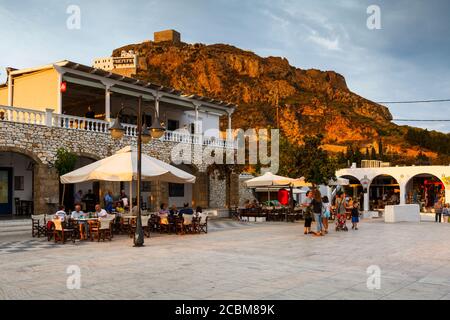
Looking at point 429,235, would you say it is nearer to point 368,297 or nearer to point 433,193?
point 368,297

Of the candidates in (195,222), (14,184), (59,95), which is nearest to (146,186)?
(14,184)

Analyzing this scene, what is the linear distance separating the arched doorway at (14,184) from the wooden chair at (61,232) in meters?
8.10

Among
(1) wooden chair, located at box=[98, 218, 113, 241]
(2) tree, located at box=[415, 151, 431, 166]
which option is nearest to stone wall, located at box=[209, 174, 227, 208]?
(1) wooden chair, located at box=[98, 218, 113, 241]

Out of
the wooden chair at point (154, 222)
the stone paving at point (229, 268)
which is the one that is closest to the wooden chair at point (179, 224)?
the wooden chair at point (154, 222)

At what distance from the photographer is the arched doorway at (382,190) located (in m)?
38.0

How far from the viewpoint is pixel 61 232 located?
12.4 meters

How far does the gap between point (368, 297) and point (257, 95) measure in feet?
296

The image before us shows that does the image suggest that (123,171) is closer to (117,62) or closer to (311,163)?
(311,163)

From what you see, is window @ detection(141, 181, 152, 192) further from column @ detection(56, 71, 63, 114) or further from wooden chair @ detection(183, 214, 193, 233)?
wooden chair @ detection(183, 214, 193, 233)

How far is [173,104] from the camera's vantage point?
27516 mm

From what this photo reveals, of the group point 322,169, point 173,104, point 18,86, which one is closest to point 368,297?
point 322,169

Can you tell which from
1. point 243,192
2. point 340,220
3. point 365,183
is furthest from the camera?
point 365,183

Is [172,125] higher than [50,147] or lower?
higher

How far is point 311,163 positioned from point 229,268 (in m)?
13.0
